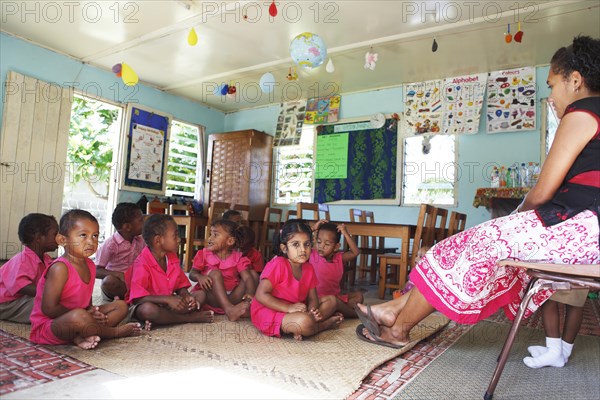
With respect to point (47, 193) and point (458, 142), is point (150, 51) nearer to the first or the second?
point (47, 193)

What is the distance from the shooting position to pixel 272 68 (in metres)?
5.23

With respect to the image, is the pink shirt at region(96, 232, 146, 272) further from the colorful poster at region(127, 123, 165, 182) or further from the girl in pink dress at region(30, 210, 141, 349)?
the colorful poster at region(127, 123, 165, 182)

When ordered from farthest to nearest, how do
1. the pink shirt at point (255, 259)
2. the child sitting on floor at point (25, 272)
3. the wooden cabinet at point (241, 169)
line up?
the wooden cabinet at point (241, 169) → the pink shirt at point (255, 259) → the child sitting on floor at point (25, 272)

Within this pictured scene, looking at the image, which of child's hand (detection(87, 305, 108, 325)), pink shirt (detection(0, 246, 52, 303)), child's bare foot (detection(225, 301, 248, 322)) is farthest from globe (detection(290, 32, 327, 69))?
child's hand (detection(87, 305, 108, 325))

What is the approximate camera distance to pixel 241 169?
6191 mm

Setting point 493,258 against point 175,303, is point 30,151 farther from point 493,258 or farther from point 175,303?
point 493,258

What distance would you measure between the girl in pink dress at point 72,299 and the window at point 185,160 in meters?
4.92

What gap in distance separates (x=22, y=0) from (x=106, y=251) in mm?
2903

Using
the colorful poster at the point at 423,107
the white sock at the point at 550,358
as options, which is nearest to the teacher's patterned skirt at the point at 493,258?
the white sock at the point at 550,358

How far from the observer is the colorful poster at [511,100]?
4.70m

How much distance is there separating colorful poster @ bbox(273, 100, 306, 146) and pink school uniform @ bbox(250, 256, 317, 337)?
447cm

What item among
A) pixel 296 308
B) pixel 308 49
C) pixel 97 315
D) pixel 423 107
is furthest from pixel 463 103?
pixel 97 315

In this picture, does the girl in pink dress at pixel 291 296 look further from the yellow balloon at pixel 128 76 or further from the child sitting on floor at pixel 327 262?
the yellow balloon at pixel 128 76

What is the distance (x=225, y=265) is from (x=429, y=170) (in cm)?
361
